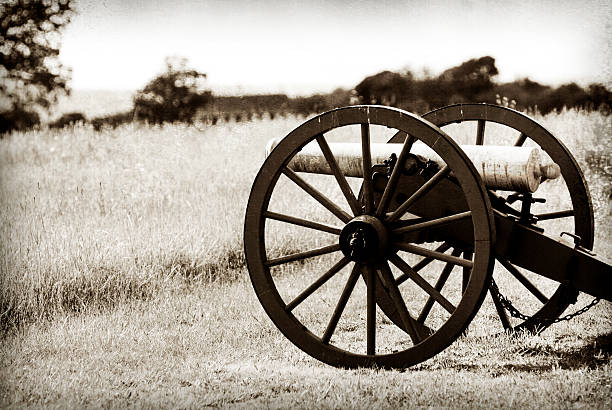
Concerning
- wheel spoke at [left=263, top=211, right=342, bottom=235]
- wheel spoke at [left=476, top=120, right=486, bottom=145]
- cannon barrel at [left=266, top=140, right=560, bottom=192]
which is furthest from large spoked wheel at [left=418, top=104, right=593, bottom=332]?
wheel spoke at [left=263, top=211, right=342, bottom=235]

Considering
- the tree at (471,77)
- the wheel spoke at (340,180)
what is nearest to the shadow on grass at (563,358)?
the wheel spoke at (340,180)

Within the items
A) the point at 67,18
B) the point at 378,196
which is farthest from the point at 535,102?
the point at 67,18

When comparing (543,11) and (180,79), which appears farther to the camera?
(180,79)

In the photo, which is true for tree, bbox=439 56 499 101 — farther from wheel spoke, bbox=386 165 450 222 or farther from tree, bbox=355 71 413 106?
wheel spoke, bbox=386 165 450 222

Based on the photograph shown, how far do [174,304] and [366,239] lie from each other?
7.16ft

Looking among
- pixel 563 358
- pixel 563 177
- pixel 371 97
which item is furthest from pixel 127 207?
pixel 563 358

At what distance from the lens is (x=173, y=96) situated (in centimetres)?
754

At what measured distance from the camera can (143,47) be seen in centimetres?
629

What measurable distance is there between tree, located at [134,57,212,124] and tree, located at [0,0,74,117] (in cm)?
85

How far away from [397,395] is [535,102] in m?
4.55

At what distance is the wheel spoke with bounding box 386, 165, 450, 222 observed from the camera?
4195 mm

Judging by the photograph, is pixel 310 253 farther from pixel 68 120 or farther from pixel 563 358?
pixel 68 120

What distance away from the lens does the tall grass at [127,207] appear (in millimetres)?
5895

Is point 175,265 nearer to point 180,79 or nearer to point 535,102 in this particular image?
point 180,79
